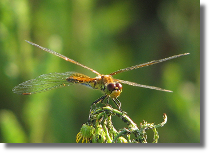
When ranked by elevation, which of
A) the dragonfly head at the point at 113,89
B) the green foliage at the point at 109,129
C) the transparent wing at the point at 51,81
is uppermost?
the transparent wing at the point at 51,81

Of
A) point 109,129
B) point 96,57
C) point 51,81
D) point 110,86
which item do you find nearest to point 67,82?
point 51,81

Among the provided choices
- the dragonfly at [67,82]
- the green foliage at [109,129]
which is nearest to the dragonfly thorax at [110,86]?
the dragonfly at [67,82]

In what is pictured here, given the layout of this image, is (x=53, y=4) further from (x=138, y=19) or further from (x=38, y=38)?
(x=138, y=19)

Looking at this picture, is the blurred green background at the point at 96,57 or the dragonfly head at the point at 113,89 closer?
the dragonfly head at the point at 113,89

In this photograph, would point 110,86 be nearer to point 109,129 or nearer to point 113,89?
point 113,89

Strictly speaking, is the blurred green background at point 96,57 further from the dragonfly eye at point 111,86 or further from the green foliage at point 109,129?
the green foliage at point 109,129

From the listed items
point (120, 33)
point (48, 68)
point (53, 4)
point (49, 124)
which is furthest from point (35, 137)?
point (120, 33)

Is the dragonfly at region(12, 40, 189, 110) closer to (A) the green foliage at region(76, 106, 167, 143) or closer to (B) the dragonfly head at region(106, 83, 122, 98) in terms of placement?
(B) the dragonfly head at region(106, 83, 122, 98)

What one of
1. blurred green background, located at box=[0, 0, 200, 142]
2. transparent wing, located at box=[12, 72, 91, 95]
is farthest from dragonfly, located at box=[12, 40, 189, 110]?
blurred green background, located at box=[0, 0, 200, 142]
